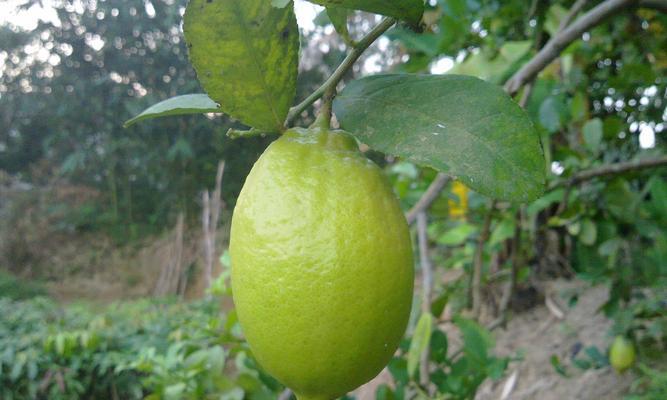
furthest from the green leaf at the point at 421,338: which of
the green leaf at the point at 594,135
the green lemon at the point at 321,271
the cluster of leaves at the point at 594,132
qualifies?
the green leaf at the point at 594,135

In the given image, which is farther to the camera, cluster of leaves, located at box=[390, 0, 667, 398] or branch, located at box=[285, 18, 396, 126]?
cluster of leaves, located at box=[390, 0, 667, 398]

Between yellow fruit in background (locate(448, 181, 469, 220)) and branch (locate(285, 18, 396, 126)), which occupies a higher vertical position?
branch (locate(285, 18, 396, 126))

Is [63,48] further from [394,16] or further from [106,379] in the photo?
[394,16]

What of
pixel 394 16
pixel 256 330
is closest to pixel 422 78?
pixel 394 16

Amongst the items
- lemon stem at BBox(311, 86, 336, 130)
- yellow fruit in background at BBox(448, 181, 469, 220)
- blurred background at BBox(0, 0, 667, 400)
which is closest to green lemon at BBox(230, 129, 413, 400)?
lemon stem at BBox(311, 86, 336, 130)

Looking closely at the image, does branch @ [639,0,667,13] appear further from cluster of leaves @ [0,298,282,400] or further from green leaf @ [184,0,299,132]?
cluster of leaves @ [0,298,282,400]

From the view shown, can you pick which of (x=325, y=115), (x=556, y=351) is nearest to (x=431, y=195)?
(x=325, y=115)

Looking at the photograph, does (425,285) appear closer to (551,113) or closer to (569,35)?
(569,35)

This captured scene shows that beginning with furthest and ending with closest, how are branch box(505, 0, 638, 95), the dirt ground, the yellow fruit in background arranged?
the dirt ground < the yellow fruit in background < branch box(505, 0, 638, 95)
